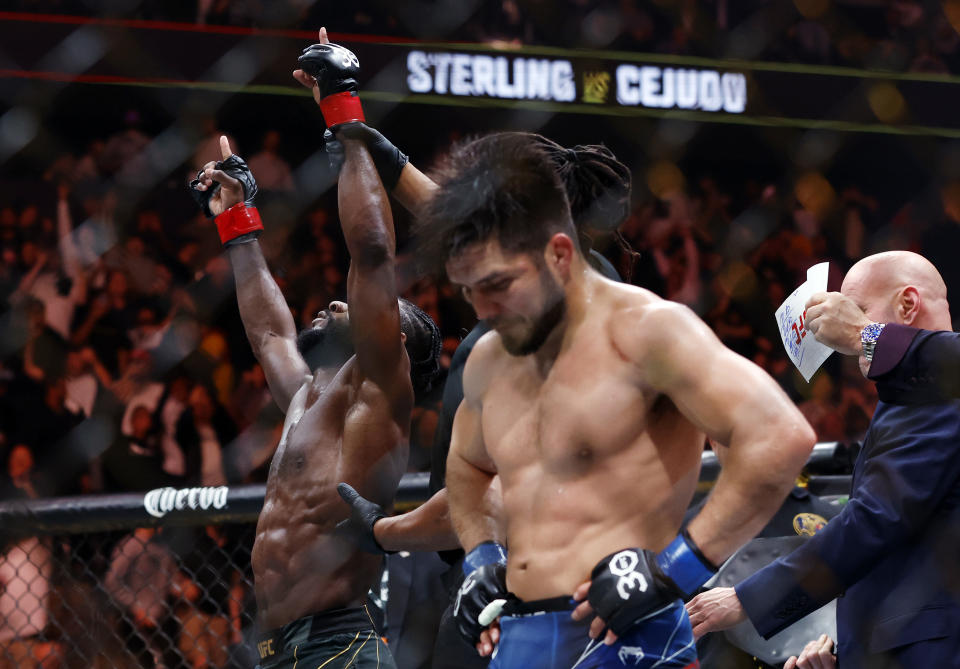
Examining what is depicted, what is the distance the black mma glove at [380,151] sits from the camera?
2.11m

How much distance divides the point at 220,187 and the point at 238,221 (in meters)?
0.13

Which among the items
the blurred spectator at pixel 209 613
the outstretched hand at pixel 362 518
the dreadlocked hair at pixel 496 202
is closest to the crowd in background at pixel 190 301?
the blurred spectator at pixel 209 613

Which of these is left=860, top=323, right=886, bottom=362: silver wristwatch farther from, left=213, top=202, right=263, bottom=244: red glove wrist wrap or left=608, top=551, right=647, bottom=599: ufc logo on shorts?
left=213, top=202, right=263, bottom=244: red glove wrist wrap

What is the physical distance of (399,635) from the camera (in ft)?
9.25

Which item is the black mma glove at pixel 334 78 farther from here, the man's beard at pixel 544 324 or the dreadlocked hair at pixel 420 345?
the man's beard at pixel 544 324

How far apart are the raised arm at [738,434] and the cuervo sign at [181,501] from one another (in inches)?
66.6

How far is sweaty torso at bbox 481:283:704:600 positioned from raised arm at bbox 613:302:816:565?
0.22 feet

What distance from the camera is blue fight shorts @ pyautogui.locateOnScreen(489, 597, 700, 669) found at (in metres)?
1.32

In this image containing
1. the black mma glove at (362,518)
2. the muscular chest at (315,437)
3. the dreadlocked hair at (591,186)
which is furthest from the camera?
the muscular chest at (315,437)

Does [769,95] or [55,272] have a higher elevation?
[769,95]

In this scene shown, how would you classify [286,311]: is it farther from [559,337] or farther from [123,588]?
[559,337]

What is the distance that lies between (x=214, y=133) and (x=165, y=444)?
4.36 ft

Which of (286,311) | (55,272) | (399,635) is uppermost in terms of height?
(55,272)

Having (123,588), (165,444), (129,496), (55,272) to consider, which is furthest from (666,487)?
(55,272)
